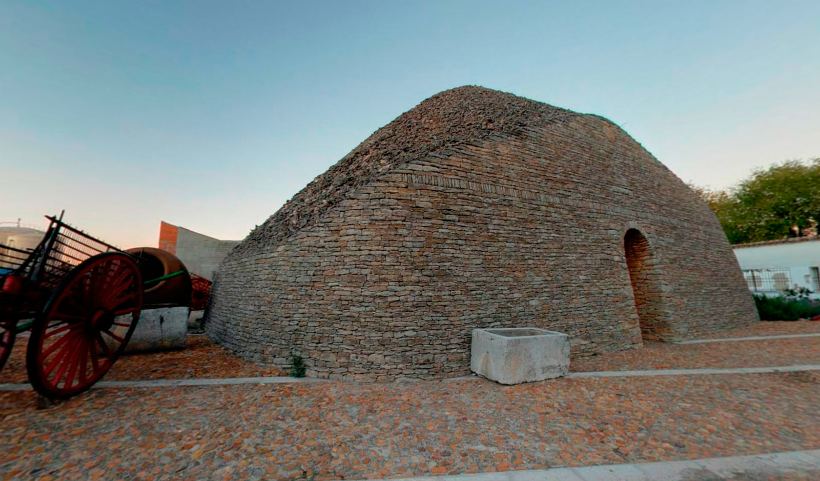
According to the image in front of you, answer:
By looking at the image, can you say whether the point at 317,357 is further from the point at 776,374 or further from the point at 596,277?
the point at 776,374

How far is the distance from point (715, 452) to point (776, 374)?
4.55 metres

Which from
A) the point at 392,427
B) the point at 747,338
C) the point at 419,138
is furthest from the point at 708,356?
the point at 419,138

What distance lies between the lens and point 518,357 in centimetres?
542

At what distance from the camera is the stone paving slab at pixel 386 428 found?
3.11 m

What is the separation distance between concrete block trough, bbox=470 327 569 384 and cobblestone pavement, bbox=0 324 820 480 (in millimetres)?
220

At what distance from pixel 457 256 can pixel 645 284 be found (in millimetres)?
7510

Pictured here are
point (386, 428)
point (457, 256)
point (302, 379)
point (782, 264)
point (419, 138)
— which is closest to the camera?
point (386, 428)

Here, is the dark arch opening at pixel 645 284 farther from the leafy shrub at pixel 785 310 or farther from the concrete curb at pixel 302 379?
the leafy shrub at pixel 785 310

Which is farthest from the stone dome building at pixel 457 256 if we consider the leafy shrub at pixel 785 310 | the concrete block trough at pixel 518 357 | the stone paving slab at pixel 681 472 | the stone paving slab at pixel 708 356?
the leafy shrub at pixel 785 310

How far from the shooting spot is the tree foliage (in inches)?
907

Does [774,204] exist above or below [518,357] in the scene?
above

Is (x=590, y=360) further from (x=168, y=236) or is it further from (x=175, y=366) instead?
(x=168, y=236)

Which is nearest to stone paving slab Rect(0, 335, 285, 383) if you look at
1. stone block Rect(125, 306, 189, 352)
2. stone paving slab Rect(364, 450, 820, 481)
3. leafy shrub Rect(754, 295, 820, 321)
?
stone block Rect(125, 306, 189, 352)

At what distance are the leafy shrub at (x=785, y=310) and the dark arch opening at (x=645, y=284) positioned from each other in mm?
8374
